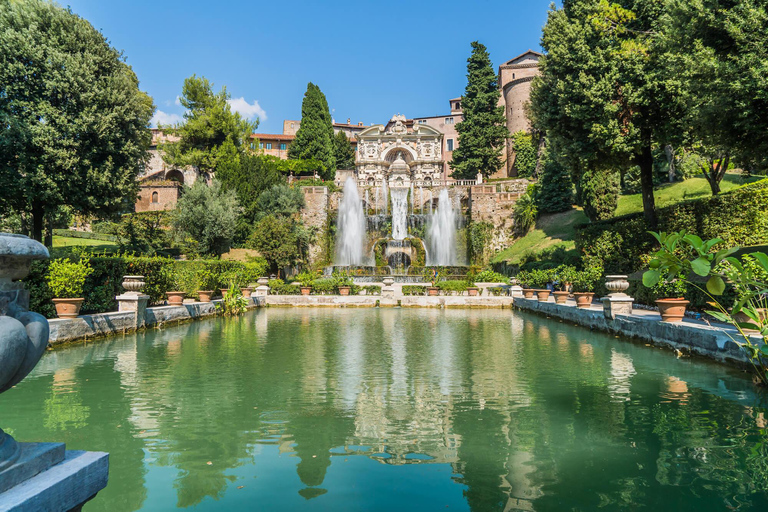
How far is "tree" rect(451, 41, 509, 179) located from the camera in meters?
Result: 45.2

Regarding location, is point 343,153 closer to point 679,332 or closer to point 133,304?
point 133,304

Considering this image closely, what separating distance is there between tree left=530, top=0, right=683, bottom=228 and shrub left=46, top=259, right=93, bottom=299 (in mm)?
14888

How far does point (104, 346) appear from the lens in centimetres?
838

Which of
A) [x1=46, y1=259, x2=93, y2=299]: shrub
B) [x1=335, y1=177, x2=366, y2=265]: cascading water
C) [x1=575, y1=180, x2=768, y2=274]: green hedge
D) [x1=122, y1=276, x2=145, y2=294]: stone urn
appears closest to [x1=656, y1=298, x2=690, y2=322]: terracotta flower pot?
[x1=575, y1=180, x2=768, y2=274]: green hedge

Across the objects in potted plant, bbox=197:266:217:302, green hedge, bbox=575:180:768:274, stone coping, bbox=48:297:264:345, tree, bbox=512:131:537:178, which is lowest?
stone coping, bbox=48:297:264:345

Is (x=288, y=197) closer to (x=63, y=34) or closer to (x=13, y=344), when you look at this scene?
(x=63, y=34)

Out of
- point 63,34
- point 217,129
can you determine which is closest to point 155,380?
point 63,34

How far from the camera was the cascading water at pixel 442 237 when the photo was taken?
34.3 meters

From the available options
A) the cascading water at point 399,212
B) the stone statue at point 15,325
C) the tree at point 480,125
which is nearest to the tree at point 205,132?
the cascading water at point 399,212

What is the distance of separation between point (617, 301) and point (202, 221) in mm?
25085

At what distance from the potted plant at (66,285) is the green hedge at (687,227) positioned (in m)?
14.2

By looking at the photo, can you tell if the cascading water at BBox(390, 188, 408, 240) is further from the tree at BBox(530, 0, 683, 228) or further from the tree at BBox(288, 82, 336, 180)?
the tree at BBox(530, 0, 683, 228)

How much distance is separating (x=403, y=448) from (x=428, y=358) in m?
3.78

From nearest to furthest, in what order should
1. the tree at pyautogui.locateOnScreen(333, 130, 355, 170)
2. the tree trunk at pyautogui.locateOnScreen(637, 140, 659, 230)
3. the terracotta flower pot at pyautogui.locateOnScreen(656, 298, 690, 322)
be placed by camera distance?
the terracotta flower pot at pyautogui.locateOnScreen(656, 298, 690, 322) < the tree trunk at pyautogui.locateOnScreen(637, 140, 659, 230) < the tree at pyautogui.locateOnScreen(333, 130, 355, 170)
